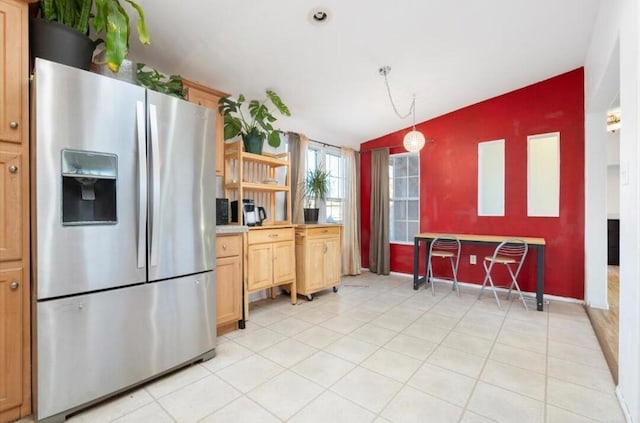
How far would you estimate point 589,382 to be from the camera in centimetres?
187

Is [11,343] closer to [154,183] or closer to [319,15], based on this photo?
[154,183]

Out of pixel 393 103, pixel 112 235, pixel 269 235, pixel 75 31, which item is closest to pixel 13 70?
pixel 75 31

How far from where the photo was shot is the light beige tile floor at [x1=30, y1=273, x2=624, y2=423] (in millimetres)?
1598

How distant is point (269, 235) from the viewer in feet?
10.5

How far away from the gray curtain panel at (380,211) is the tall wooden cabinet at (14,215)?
4272 millimetres

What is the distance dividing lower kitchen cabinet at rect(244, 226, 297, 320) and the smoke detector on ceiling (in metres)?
1.91

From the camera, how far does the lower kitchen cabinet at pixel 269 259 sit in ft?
9.81

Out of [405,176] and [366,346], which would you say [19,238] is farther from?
[405,176]

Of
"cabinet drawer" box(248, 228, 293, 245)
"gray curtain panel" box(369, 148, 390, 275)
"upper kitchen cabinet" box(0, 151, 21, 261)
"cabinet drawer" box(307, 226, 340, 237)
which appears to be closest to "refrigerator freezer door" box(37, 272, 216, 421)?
"upper kitchen cabinet" box(0, 151, 21, 261)

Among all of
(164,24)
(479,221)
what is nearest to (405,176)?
(479,221)

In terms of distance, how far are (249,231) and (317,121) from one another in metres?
2.15

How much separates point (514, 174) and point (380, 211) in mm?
1952

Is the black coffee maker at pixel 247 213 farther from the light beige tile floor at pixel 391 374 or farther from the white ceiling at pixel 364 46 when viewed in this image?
the white ceiling at pixel 364 46

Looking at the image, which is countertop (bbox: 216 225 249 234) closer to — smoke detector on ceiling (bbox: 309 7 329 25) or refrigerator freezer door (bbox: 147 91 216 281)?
refrigerator freezer door (bbox: 147 91 216 281)
